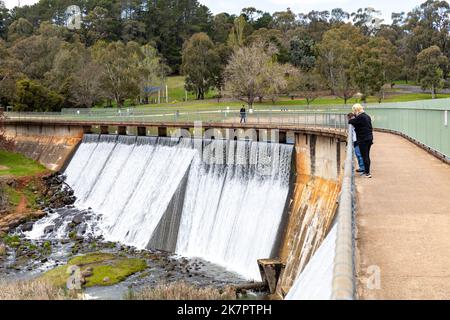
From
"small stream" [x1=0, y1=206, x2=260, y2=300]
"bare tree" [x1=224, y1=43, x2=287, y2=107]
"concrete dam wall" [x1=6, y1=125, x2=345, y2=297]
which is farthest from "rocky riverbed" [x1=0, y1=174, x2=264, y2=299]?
"bare tree" [x1=224, y1=43, x2=287, y2=107]

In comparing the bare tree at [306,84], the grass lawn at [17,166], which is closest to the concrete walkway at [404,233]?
the grass lawn at [17,166]

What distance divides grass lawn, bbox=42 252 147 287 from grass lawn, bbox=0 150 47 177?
64.5 ft

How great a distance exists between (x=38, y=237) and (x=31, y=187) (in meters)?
10.8

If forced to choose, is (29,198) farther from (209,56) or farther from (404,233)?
(209,56)

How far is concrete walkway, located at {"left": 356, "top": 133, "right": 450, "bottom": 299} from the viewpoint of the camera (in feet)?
22.2

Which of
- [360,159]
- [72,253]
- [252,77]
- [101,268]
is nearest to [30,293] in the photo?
[101,268]

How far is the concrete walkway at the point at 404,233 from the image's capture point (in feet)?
22.2

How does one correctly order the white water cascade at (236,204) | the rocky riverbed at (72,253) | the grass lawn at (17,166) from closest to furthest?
the rocky riverbed at (72,253) < the white water cascade at (236,204) < the grass lawn at (17,166)

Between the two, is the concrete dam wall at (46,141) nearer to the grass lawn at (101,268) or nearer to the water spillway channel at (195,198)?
the water spillway channel at (195,198)

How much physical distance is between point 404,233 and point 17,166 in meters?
42.6

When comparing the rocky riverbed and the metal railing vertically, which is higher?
the metal railing

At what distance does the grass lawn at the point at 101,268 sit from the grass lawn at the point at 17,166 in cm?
1967

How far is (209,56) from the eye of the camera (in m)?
84.4

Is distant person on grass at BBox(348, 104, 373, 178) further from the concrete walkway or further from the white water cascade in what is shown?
the white water cascade
